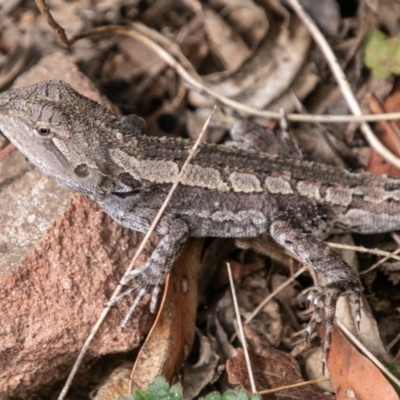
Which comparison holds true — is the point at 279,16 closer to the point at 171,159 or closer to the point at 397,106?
the point at 397,106

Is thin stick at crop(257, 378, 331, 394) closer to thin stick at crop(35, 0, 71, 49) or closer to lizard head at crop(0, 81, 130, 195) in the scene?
lizard head at crop(0, 81, 130, 195)

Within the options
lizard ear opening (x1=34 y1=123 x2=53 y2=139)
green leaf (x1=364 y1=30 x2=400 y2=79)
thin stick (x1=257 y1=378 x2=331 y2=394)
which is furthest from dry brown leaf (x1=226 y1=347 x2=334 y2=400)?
green leaf (x1=364 y1=30 x2=400 y2=79)

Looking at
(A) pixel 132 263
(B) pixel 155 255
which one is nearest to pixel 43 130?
(A) pixel 132 263

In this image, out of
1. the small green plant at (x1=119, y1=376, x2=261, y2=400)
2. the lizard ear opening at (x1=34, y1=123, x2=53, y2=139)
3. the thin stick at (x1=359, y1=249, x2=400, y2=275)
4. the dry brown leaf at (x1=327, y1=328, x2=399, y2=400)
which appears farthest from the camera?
the thin stick at (x1=359, y1=249, x2=400, y2=275)

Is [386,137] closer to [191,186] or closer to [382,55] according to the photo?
[382,55]

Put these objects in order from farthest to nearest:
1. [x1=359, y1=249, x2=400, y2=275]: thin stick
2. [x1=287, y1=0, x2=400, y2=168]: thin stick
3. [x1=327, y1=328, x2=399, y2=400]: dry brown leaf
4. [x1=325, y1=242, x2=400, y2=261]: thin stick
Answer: [x1=287, y1=0, x2=400, y2=168]: thin stick, [x1=359, y1=249, x2=400, y2=275]: thin stick, [x1=325, y1=242, x2=400, y2=261]: thin stick, [x1=327, y1=328, x2=399, y2=400]: dry brown leaf

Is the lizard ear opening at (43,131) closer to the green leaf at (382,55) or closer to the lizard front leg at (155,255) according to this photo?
the lizard front leg at (155,255)
